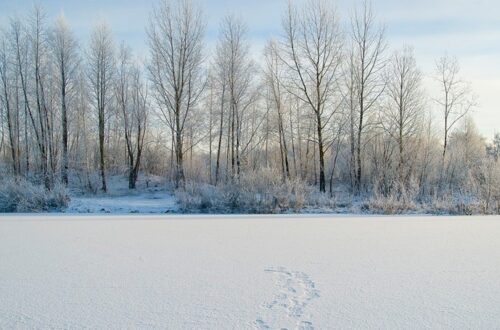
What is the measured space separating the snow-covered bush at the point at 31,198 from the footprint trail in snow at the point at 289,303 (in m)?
12.0

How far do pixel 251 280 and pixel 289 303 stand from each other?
0.82 meters

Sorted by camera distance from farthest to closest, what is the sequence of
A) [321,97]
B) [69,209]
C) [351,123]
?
[351,123]
[321,97]
[69,209]

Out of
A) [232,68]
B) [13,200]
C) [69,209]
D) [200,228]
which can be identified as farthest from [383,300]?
[232,68]

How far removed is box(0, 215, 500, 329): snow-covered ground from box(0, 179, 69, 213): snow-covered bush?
7.18 m

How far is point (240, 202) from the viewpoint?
14016 mm

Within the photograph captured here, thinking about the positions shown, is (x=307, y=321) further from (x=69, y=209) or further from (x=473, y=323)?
(x=69, y=209)

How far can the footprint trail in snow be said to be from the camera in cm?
282

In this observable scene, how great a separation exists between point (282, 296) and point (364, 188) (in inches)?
790

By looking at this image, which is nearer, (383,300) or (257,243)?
(383,300)

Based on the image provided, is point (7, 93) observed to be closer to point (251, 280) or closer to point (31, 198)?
point (31, 198)

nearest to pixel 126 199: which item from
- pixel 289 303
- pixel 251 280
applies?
pixel 251 280

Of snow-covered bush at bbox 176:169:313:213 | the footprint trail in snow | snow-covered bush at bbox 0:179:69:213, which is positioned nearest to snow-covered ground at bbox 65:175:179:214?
snow-covered bush at bbox 0:179:69:213

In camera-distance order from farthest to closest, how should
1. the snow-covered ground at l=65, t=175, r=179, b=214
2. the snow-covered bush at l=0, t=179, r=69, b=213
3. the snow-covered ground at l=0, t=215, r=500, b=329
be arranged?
the snow-covered ground at l=65, t=175, r=179, b=214 < the snow-covered bush at l=0, t=179, r=69, b=213 < the snow-covered ground at l=0, t=215, r=500, b=329

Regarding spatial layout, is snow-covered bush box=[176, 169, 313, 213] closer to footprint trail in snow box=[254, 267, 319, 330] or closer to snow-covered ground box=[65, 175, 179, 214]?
snow-covered ground box=[65, 175, 179, 214]
